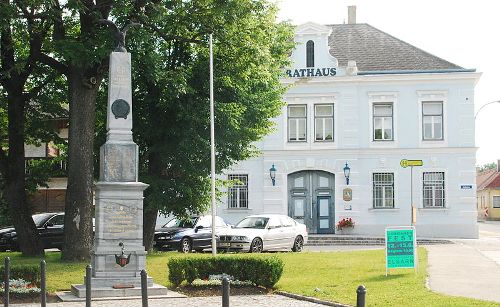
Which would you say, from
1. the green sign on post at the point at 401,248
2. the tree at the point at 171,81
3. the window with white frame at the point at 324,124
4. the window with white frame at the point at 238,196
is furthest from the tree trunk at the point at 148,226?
the window with white frame at the point at 324,124

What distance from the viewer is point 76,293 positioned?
16.6 meters

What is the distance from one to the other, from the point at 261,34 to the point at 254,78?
170 cm

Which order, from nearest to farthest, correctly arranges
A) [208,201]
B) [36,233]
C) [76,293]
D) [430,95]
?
[76,293]
[36,233]
[208,201]
[430,95]

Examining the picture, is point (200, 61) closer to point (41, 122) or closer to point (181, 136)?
point (181, 136)

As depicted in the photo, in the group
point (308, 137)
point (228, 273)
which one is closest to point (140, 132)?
point (228, 273)

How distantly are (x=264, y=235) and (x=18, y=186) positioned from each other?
923cm

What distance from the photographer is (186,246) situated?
3081cm

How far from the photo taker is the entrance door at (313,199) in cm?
4131

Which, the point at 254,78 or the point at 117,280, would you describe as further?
the point at 254,78

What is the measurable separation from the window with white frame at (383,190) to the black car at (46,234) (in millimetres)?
17155

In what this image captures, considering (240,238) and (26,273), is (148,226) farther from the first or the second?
(26,273)

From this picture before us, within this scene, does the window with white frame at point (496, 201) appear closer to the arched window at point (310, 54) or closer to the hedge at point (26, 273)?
the arched window at point (310, 54)

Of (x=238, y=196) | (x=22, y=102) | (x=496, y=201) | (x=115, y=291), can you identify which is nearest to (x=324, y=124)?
(x=238, y=196)

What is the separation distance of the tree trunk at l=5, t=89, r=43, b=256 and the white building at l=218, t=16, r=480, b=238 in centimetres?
1673
